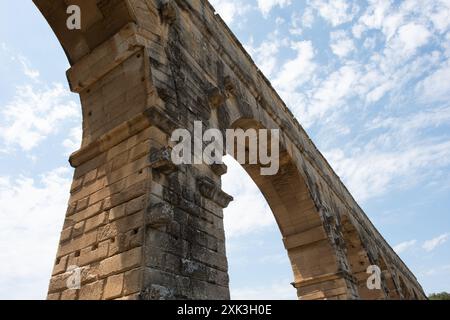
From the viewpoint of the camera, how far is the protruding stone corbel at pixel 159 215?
2.89 meters

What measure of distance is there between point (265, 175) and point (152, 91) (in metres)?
5.13

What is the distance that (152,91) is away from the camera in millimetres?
3730

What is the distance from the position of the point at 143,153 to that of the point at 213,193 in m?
0.92

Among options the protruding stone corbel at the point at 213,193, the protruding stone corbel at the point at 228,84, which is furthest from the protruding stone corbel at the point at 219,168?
the protruding stone corbel at the point at 228,84

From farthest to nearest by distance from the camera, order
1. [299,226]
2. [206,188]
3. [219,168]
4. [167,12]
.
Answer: [299,226] → [167,12] → [219,168] → [206,188]

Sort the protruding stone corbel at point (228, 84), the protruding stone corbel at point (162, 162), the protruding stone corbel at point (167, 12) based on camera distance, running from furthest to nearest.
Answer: the protruding stone corbel at point (228, 84) < the protruding stone corbel at point (167, 12) < the protruding stone corbel at point (162, 162)

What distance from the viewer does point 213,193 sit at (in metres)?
3.86

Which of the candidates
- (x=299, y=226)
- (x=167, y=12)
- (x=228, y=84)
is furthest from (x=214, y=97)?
(x=299, y=226)

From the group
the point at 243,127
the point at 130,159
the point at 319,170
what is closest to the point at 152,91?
the point at 130,159

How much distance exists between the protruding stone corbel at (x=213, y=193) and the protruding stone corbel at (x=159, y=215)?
0.79m

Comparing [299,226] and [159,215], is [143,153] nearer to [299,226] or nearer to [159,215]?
[159,215]

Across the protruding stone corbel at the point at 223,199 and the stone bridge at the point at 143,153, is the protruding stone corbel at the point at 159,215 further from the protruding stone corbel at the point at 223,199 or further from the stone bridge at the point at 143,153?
the protruding stone corbel at the point at 223,199

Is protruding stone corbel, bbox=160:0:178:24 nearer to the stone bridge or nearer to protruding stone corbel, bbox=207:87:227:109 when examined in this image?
the stone bridge
